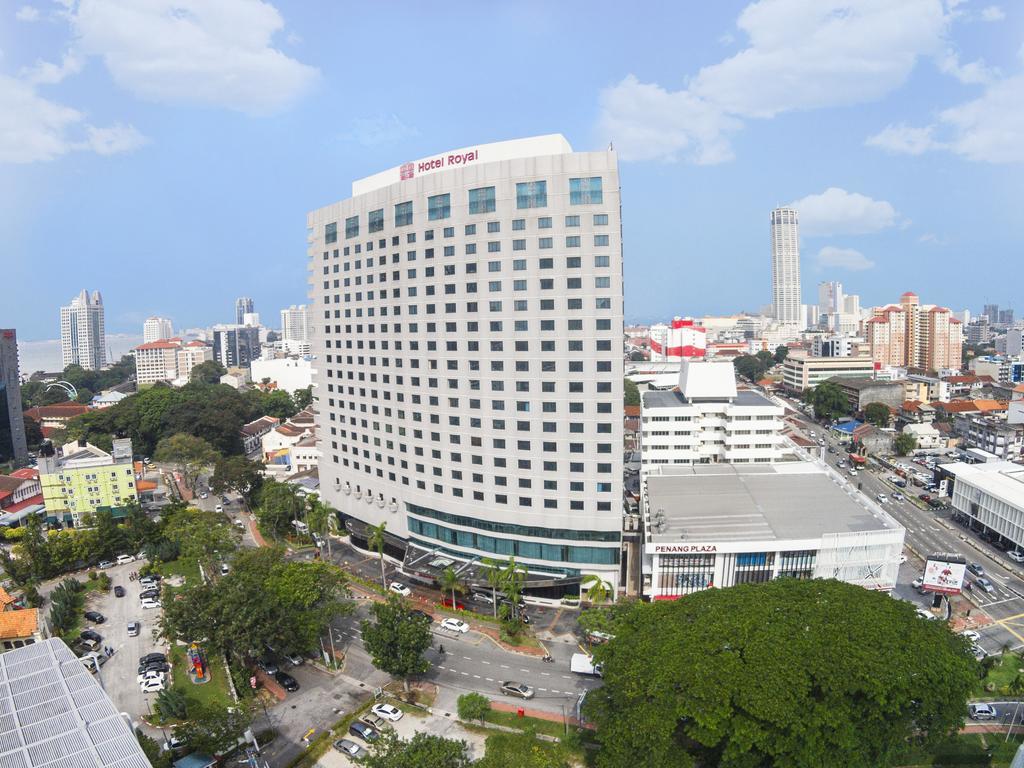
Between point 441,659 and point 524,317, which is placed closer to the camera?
point 441,659

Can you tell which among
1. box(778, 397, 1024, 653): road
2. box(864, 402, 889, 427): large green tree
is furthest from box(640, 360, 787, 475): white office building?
box(864, 402, 889, 427): large green tree

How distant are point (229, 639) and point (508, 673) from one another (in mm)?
18142

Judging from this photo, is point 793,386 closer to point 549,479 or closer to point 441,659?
point 549,479

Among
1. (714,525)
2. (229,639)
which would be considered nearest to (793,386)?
(714,525)

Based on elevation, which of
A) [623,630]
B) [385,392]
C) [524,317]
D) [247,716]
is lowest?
[247,716]

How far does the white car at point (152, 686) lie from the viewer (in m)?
40.5

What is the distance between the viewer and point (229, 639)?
38.2 metres

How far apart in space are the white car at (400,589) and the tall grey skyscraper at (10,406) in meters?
83.9

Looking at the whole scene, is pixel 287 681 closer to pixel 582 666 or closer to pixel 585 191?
pixel 582 666

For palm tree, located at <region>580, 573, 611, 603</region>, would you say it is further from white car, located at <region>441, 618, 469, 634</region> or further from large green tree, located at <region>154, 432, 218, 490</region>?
large green tree, located at <region>154, 432, 218, 490</region>

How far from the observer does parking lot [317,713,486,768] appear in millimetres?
33500

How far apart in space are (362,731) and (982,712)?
3663cm

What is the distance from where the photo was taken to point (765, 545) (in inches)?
1809

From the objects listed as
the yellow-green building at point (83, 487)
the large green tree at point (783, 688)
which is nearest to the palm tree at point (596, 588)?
the large green tree at point (783, 688)
